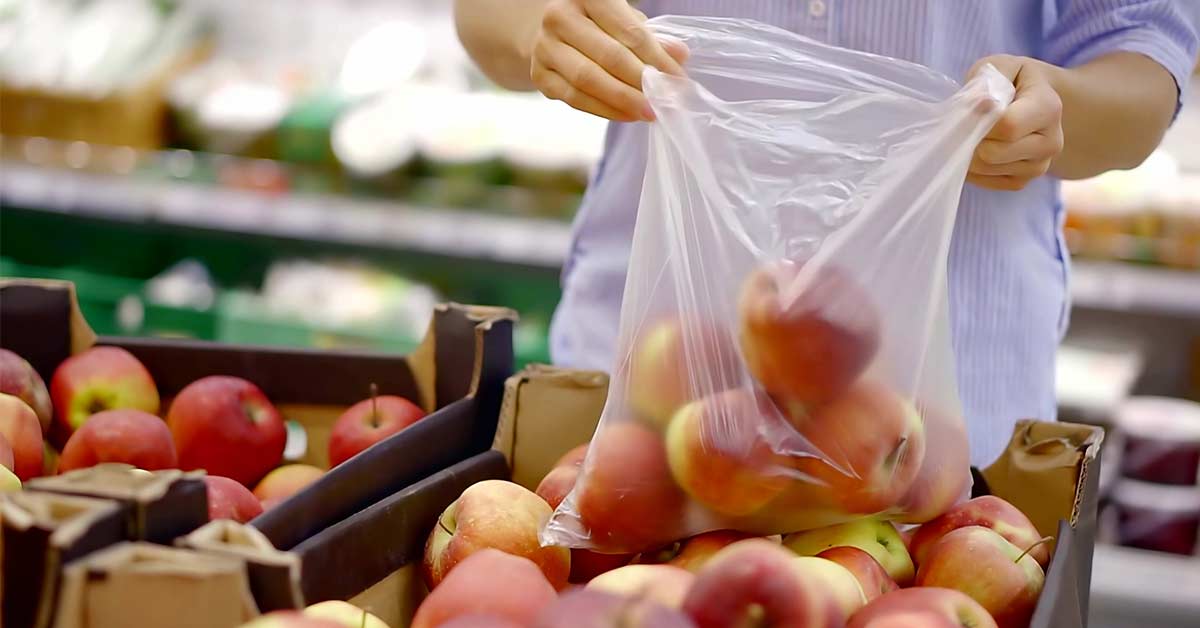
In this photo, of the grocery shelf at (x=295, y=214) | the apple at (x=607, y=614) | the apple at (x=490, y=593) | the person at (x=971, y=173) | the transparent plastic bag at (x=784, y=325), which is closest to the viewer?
the apple at (x=607, y=614)

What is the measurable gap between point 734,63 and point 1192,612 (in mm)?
1538

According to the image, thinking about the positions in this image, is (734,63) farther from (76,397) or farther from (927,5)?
(76,397)

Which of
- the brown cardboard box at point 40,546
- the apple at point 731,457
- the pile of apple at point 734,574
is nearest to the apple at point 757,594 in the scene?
the pile of apple at point 734,574

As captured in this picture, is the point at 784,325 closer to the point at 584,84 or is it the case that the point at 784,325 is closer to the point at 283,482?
the point at 584,84

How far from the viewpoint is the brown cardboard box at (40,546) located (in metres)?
0.62

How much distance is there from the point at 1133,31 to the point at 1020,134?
0.36m

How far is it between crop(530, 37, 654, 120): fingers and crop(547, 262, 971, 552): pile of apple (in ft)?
0.58

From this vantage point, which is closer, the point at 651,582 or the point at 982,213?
the point at 651,582

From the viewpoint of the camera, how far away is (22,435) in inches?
38.2

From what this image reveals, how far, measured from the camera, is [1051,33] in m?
1.27

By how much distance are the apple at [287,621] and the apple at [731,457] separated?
27 cm

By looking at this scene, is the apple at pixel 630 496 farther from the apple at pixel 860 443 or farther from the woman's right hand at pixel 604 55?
the woman's right hand at pixel 604 55

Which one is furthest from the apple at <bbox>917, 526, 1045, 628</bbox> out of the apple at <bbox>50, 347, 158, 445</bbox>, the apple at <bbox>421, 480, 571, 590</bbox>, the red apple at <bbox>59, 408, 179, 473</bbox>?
the apple at <bbox>50, 347, 158, 445</bbox>

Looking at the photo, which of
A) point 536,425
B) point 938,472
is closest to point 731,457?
point 938,472
